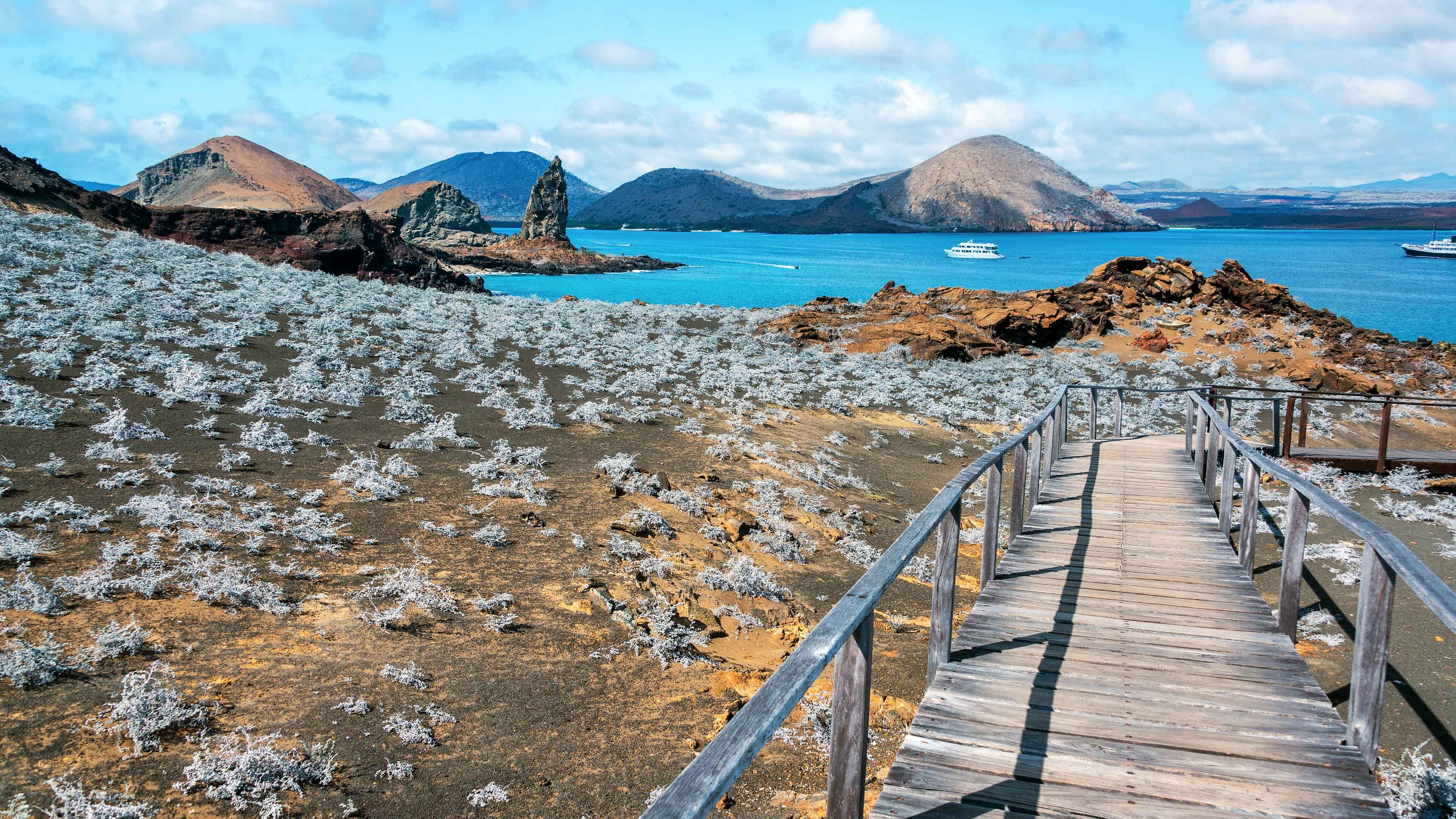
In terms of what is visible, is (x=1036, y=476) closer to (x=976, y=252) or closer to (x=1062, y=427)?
(x=1062, y=427)

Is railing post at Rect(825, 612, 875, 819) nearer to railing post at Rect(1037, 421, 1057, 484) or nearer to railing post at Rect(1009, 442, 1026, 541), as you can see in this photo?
railing post at Rect(1009, 442, 1026, 541)

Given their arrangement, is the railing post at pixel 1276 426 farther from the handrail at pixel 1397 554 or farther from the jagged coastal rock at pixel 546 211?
the jagged coastal rock at pixel 546 211

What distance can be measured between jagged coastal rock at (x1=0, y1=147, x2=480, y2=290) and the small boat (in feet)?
613

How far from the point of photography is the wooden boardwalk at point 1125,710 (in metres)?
3.63

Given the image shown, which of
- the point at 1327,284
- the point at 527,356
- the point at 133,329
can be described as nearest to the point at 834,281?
the point at 1327,284

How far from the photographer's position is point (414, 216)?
16825cm

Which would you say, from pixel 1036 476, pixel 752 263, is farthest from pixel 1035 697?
pixel 752 263

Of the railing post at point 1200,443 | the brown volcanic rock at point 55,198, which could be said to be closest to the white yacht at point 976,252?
the brown volcanic rock at point 55,198

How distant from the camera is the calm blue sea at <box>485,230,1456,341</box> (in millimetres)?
74250

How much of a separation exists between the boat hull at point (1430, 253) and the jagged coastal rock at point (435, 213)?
584ft

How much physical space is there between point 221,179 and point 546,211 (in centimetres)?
7838

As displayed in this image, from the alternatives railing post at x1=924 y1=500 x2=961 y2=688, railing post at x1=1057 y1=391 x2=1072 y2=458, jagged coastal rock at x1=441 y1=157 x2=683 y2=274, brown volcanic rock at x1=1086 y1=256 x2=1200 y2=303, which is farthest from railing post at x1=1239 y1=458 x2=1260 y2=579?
jagged coastal rock at x1=441 y1=157 x2=683 y2=274

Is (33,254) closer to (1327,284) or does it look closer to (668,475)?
(668,475)

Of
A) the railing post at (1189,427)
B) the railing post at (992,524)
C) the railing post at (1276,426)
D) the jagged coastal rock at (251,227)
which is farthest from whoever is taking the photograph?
the jagged coastal rock at (251,227)
